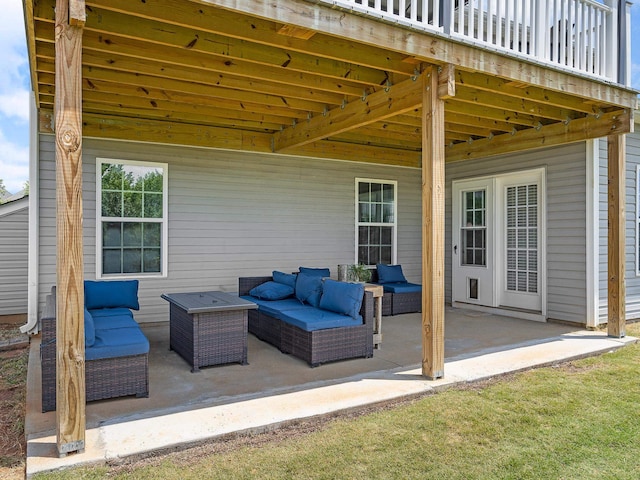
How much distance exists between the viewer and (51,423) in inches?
121

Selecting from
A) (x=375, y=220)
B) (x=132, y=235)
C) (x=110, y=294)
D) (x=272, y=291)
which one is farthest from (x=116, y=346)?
(x=375, y=220)

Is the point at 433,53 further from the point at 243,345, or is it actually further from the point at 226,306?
the point at 243,345

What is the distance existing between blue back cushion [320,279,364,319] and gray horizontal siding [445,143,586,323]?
3573 millimetres

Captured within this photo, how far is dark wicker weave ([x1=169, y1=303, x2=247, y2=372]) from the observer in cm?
428

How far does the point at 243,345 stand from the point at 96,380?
4.61ft

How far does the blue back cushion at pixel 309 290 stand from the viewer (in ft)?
17.9

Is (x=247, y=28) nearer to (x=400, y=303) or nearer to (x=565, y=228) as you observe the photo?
(x=400, y=303)

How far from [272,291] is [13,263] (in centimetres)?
399

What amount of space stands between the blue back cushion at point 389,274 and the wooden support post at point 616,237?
3163 millimetres

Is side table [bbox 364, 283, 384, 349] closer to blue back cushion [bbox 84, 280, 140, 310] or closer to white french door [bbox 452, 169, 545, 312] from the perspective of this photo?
blue back cushion [bbox 84, 280, 140, 310]

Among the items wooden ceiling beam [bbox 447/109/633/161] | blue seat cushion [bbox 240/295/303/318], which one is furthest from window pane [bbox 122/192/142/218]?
wooden ceiling beam [bbox 447/109/633/161]

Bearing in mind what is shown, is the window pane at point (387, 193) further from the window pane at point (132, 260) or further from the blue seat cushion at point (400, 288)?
the window pane at point (132, 260)

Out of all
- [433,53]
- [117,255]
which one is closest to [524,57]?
[433,53]

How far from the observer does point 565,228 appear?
659 cm
